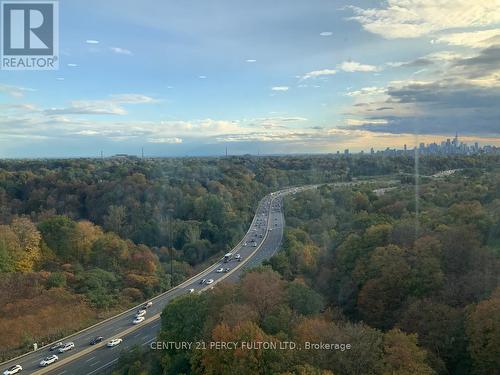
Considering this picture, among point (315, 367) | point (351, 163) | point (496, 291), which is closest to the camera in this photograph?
point (315, 367)

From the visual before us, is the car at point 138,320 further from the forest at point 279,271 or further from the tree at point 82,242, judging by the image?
the tree at point 82,242

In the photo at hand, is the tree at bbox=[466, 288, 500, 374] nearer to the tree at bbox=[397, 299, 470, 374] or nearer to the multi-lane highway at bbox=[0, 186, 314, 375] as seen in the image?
the tree at bbox=[397, 299, 470, 374]

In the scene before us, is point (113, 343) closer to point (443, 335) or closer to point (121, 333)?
point (121, 333)

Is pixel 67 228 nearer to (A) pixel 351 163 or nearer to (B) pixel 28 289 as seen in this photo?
(B) pixel 28 289

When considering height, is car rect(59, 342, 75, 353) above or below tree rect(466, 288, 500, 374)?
below

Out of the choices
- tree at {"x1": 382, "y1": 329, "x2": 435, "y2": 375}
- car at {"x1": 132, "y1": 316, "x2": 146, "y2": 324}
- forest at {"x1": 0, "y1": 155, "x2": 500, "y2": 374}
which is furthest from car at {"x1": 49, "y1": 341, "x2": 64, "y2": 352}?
tree at {"x1": 382, "y1": 329, "x2": 435, "y2": 375}

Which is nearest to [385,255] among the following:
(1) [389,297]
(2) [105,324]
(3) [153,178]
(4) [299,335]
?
(1) [389,297]
